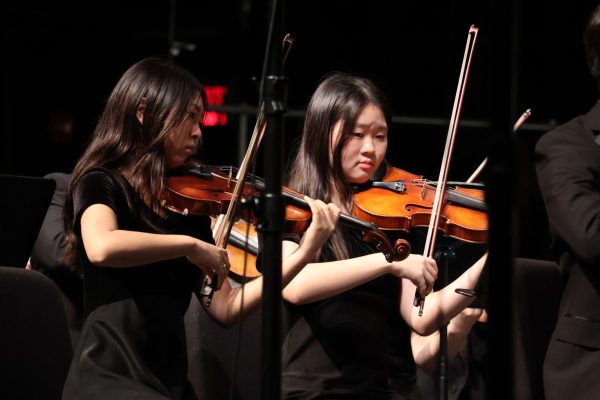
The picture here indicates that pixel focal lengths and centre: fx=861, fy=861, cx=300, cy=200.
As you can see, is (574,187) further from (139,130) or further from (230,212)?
(139,130)

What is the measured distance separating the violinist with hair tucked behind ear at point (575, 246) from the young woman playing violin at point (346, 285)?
0.29 metres

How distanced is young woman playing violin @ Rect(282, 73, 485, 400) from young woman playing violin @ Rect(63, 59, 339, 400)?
0.12 metres

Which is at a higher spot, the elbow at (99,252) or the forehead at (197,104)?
the forehead at (197,104)

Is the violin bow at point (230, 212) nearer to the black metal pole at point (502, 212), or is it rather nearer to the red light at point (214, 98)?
the black metal pole at point (502, 212)

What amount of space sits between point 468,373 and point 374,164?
75 centimetres

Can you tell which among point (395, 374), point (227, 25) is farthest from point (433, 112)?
point (395, 374)

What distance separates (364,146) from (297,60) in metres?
1.89

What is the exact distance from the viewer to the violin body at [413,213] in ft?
6.75

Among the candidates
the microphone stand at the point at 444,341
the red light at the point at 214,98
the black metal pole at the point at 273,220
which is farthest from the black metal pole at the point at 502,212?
the red light at the point at 214,98

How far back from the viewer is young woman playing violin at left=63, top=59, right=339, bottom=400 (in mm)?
1669

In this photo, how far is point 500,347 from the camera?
3.25 ft

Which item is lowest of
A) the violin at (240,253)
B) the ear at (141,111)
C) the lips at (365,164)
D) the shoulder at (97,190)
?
the violin at (240,253)

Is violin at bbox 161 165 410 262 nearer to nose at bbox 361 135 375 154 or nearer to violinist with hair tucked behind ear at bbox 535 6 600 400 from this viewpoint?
nose at bbox 361 135 375 154

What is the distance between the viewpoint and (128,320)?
1731 millimetres
